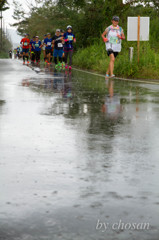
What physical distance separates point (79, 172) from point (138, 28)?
16649 mm

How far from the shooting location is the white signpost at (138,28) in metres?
21.7

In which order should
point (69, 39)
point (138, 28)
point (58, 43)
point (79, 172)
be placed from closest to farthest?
point (79, 172) → point (138, 28) → point (69, 39) → point (58, 43)

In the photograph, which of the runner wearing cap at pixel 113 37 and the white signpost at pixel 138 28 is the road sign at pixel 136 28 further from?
the runner wearing cap at pixel 113 37

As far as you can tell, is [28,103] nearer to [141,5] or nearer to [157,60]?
[157,60]

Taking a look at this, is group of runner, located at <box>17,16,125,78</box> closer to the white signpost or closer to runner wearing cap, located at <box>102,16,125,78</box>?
runner wearing cap, located at <box>102,16,125,78</box>

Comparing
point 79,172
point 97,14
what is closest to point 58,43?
point 97,14

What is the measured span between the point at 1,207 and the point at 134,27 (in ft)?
59.2

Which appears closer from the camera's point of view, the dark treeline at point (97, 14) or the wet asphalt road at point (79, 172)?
the wet asphalt road at point (79, 172)

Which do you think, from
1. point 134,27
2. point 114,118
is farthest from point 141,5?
point 114,118

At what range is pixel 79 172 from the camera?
5.75m

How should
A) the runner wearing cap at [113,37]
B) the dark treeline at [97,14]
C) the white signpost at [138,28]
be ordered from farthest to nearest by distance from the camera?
the dark treeline at [97,14]
the white signpost at [138,28]
the runner wearing cap at [113,37]

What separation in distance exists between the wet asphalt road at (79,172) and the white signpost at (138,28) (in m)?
10.5

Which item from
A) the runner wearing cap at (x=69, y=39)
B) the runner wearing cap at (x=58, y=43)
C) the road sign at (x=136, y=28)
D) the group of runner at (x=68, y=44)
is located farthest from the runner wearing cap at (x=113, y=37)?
the runner wearing cap at (x=58, y=43)

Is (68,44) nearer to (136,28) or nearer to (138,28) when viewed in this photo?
(136,28)
